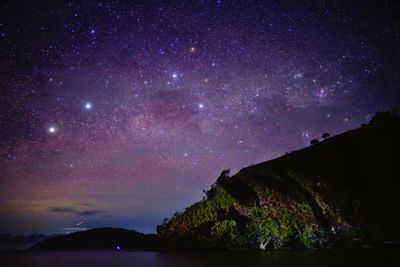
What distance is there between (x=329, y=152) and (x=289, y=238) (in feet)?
83.7

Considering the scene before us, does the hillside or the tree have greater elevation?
the tree

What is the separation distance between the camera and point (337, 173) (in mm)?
84188

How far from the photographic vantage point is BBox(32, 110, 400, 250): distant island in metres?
74.4

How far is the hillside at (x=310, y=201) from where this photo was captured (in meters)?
74.4

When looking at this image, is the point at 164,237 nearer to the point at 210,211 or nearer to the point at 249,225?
the point at 210,211

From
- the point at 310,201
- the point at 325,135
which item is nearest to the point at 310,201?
the point at 310,201

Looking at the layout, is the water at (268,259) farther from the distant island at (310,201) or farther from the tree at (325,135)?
the tree at (325,135)

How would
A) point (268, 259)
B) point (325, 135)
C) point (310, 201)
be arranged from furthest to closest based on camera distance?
point (325, 135) → point (310, 201) → point (268, 259)

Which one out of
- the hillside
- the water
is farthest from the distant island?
the water

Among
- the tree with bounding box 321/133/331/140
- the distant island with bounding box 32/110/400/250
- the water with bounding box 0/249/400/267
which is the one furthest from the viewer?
the tree with bounding box 321/133/331/140

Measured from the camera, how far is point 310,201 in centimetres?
7938

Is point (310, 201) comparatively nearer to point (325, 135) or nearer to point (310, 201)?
point (310, 201)

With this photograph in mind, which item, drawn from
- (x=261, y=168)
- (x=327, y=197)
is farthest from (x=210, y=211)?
(x=327, y=197)

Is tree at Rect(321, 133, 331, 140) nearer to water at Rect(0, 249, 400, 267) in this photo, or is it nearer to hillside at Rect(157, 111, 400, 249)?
hillside at Rect(157, 111, 400, 249)
